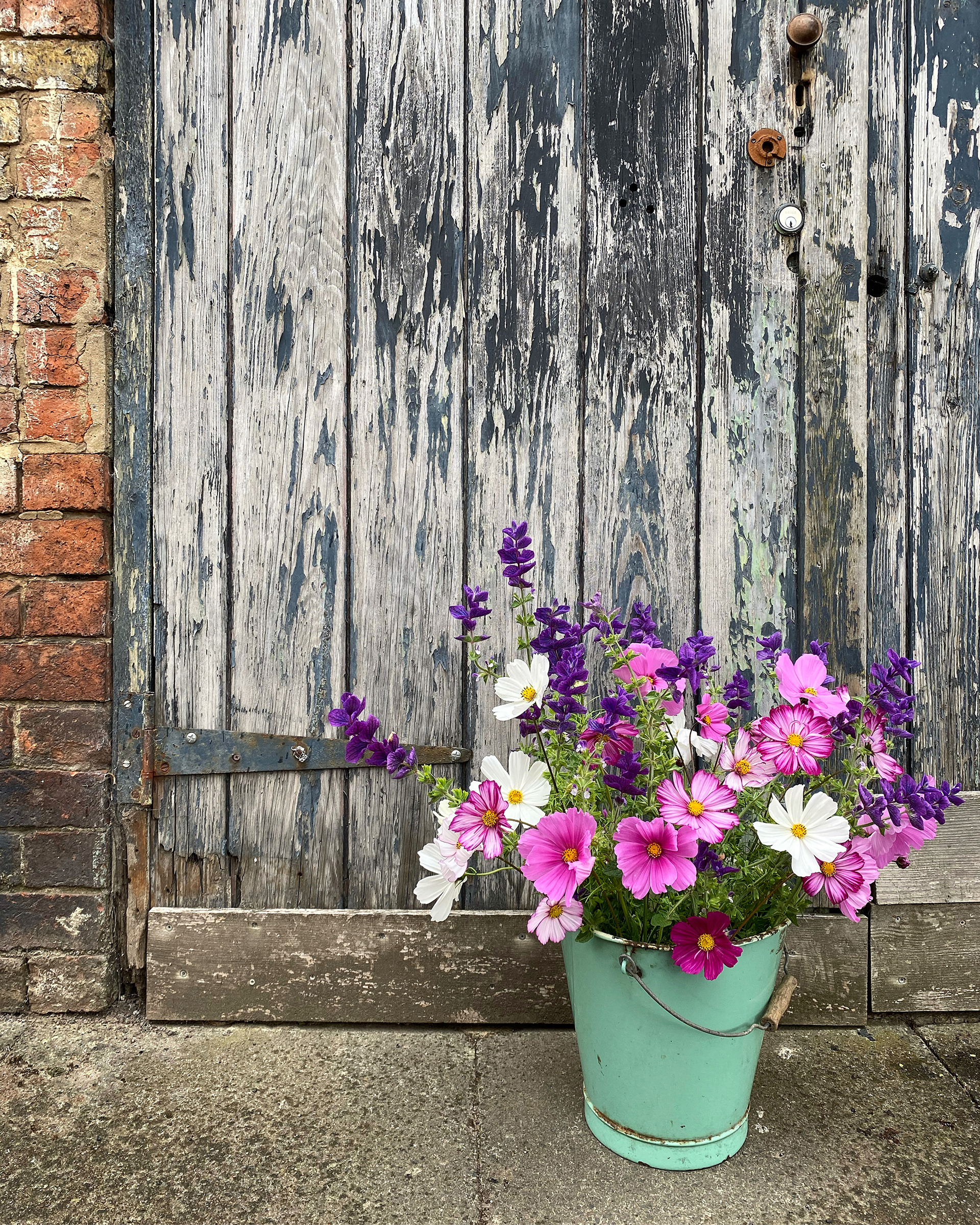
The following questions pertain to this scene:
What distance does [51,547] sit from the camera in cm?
149

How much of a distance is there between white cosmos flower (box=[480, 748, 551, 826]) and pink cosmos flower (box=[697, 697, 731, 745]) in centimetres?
24

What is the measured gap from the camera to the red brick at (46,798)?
1.49m

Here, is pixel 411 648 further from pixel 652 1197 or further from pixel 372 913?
pixel 652 1197

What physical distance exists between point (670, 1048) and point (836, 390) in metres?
1.10

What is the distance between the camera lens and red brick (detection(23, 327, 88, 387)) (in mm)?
1483

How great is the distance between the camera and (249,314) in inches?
59.7

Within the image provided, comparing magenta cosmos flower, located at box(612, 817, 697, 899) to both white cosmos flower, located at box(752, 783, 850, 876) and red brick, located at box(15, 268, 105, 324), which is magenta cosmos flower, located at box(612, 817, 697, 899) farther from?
red brick, located at box(15, 268, 105, 324)

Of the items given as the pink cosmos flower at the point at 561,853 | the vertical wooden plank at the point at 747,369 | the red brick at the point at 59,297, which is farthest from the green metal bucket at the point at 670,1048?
the red brick at the point at 59,297

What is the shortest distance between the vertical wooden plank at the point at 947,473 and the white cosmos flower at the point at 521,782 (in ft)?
2.75

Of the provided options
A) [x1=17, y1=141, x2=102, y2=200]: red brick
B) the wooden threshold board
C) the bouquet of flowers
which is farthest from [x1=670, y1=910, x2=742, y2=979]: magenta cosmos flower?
[x1=17, y1=141, x2=102, y2=200]: red brick

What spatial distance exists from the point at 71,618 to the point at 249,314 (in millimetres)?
615

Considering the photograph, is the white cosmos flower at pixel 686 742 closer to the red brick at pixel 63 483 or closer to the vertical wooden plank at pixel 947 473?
the vertical wooden plank at pixel 947 473

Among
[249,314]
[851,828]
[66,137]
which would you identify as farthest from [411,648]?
[66,137]

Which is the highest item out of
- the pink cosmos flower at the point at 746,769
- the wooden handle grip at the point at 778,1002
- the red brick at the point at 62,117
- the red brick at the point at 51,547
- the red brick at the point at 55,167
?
the red brick at the point at 62,117
